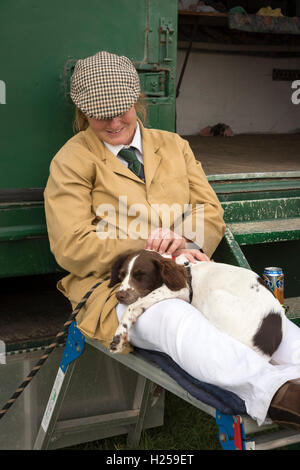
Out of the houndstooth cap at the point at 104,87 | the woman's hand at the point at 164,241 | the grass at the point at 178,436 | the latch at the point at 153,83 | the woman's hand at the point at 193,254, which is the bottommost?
the grass at the point at 178,436

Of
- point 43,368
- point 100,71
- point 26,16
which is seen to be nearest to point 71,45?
point 26,16

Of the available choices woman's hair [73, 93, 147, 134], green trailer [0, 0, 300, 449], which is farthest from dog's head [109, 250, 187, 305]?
woman's hair [73, 93, 147, 134]

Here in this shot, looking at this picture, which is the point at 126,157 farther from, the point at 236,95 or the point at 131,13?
the point at 236,95

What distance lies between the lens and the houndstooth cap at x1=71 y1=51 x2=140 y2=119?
2477 mm

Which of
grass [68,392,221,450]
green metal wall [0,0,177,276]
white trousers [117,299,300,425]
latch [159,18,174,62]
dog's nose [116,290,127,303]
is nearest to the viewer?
white trousers [117,299,300,425]

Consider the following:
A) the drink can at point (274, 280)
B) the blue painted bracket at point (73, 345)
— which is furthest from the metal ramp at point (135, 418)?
the drink can at point (274, 280)

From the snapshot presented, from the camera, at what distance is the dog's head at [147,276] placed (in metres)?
2.18

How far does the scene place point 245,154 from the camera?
528 centimetres

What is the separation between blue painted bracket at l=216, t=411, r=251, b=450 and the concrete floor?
2057 mm

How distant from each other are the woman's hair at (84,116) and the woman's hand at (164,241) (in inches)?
26.1

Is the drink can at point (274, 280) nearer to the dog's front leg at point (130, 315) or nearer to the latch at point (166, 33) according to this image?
the dog's front leg at point (130, 315)

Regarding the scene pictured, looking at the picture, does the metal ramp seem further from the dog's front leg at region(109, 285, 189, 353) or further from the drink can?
the drink can

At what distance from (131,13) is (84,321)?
1479mm

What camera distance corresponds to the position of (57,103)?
284 centimetres
